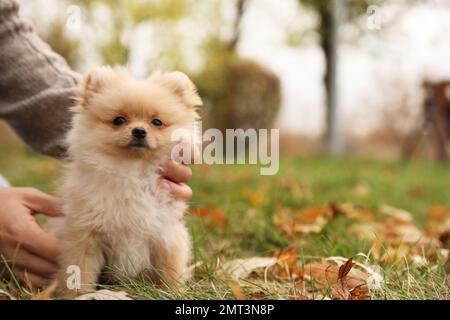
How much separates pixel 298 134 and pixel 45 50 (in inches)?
355

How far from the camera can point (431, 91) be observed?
8625 mm

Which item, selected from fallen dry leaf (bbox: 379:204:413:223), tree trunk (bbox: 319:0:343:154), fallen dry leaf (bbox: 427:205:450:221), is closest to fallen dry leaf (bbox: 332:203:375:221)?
fallen dry leaf (bbox: 379:204:413:223)

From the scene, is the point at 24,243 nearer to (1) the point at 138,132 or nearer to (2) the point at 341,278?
(1) the point at 138,132

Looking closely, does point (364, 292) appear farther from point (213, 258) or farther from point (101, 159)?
point (101, 159)

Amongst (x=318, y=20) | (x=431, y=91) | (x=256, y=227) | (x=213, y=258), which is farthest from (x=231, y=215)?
(x=318, y=20)

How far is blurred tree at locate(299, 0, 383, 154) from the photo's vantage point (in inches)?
401

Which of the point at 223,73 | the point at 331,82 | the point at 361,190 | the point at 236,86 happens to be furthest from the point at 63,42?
the point at 361,190

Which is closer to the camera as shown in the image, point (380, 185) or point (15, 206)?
point (15, 206)

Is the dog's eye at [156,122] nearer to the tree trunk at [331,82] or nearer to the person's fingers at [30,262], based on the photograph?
the person's fingers at [30,262]

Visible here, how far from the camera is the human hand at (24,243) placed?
1.55 metres

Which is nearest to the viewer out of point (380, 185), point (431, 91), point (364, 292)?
point (364, 292)

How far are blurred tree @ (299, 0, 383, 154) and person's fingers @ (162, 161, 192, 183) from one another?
29.0 ft

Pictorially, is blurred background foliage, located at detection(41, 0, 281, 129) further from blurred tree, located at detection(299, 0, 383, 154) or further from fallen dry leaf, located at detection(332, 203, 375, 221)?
fallen dry leaf, located at detection(332, 203, 375, 221)

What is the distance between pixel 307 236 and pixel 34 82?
1.31 meters
